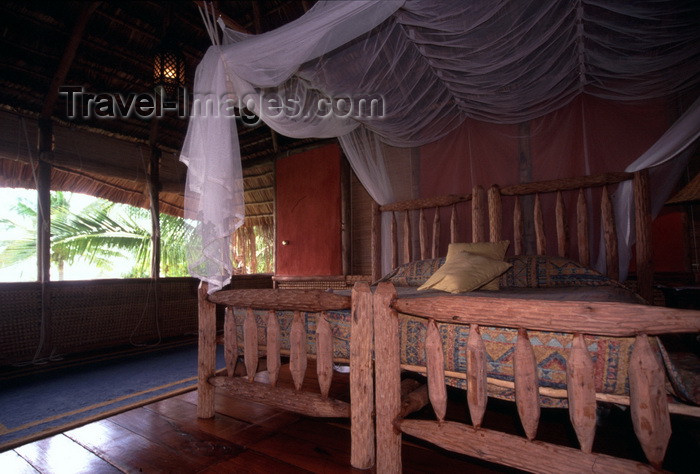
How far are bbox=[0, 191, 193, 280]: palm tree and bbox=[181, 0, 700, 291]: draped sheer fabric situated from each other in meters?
3.89

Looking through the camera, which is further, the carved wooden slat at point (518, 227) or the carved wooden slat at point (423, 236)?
the carved wooden slat at point (423, 236)

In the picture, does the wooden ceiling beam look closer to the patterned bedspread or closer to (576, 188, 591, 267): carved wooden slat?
the patterned bedspread

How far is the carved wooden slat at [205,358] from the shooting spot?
2.08 metres

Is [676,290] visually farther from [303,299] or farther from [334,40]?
[334,40]

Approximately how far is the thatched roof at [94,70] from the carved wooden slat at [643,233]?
3562mm

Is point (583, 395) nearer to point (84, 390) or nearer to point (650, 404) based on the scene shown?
point (650, 404)

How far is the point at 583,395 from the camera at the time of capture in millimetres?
1061

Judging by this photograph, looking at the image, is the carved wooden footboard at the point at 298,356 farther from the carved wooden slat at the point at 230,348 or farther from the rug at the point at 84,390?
the rug at the point at 84,390

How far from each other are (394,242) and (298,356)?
2.10 m

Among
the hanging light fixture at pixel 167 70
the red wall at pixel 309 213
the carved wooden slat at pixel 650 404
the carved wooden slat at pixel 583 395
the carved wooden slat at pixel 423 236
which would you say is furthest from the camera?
the red wall at pixel 309 213

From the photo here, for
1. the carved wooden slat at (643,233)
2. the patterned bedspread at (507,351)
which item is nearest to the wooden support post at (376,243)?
the patterned bedspread at (507,351)

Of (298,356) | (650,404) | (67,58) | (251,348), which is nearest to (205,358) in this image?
(251,348)

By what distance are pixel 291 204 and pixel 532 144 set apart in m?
3.30

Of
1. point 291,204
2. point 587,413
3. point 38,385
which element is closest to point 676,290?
point 587,413
